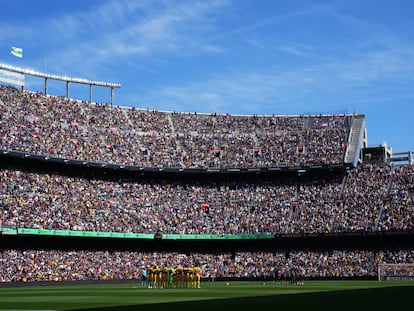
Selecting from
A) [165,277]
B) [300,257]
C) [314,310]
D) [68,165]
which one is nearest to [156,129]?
[68,165]

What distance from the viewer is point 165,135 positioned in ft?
334

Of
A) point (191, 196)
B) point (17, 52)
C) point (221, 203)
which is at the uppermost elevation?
point (17, 52)

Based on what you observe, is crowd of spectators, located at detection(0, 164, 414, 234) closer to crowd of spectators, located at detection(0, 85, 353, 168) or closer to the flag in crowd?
crowd of spectators, located at detection(0, 85, 353, 168)

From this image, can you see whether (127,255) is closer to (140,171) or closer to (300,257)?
(140,171)

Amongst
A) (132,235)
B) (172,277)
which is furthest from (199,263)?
(172,277)

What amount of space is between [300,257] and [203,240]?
14.3 metres

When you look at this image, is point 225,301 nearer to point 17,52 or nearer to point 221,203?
point 221,203

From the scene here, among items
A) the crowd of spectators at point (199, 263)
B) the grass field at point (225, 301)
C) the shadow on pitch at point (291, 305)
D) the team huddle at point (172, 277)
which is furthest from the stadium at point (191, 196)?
the shadow on pitch at point (291, 305)

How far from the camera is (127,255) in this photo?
8625 cm

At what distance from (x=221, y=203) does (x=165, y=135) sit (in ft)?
50.6

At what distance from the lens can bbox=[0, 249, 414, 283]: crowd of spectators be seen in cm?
7450

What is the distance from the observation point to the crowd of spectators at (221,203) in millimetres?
81000

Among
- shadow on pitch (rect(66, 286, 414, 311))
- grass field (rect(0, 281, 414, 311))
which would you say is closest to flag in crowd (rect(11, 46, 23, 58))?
grass field (rect(0, 281, 414, 311))

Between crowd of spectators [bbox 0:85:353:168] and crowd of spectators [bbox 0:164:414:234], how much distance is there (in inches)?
136
